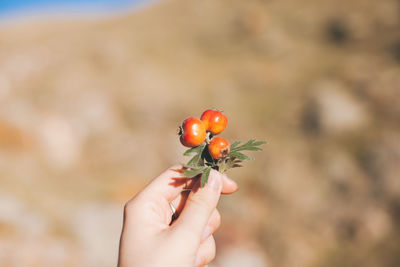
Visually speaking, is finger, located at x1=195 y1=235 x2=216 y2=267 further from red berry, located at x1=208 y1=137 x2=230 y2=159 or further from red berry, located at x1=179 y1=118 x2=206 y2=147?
red berry, located at x1=179 y1=118 x2=206 y2=147

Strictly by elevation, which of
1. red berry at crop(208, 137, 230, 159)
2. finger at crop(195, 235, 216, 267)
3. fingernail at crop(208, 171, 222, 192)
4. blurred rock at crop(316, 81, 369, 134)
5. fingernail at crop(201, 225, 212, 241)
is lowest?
finger at crop(195, 235, 216, 267)

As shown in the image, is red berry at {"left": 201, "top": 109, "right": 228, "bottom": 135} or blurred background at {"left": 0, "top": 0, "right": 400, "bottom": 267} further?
blurred background at {"left": 0, "top": 0, "right": 400, "bottom": 267}

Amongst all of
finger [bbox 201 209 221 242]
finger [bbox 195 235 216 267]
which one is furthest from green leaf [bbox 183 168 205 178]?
finger [bbox 195 235 216 267]

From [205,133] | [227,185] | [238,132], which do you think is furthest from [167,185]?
[238,132]

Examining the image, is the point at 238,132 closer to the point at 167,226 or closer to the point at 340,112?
the point at 340,112

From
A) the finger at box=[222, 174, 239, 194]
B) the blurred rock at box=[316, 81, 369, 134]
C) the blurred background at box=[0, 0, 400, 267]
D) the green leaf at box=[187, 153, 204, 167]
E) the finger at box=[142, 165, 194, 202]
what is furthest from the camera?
the blurred rock at box=[316, 81, 369, 134]

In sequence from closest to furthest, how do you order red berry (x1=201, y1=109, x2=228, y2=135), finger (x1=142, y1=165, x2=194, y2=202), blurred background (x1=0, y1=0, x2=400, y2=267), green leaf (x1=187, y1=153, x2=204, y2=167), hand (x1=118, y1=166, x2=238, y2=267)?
hand (x1=118, y1=166, x2=238, y2=267) → green leaf (x1=187, y1=153, x2=204, y2=167) → red berry (x1=201, y1=109, x2=228, y2=135) → finger (x1=142, y1=165, x2=194, y2=202) → blurred background (x1=0, y1=0, x2=400, y2=267)
